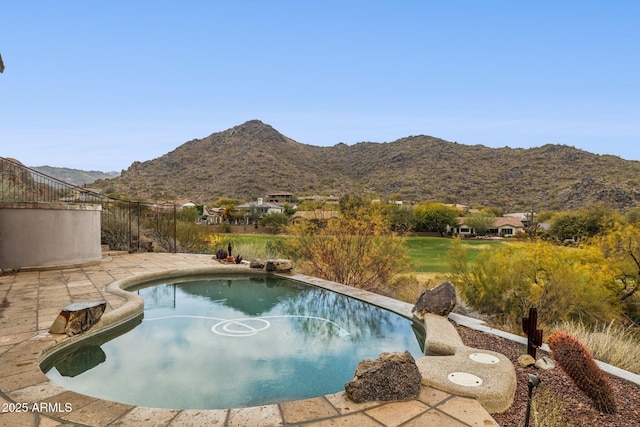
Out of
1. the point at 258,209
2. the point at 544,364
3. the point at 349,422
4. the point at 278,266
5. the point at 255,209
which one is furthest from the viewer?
the point at 258,209

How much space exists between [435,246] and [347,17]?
1847cm

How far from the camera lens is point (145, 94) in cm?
2348

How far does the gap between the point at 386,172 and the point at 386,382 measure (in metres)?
52.5

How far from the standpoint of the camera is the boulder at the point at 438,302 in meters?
5.52

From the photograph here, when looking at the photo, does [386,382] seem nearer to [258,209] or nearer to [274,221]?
[274,221]

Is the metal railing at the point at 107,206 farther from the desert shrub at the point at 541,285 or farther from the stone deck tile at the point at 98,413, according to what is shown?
the desert shrub at the point at 541,285

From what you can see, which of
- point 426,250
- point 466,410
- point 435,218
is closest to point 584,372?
point 466,410

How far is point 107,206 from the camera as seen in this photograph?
12773 millimetres

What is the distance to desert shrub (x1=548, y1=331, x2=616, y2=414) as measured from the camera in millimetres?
2863

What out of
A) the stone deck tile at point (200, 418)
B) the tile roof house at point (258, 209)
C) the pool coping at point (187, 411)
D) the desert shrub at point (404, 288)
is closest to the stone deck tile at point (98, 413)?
the pool coping at point (187, 411)

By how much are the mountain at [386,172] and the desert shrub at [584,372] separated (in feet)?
121

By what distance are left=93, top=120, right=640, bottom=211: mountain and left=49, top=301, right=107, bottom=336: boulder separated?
36.0 metres

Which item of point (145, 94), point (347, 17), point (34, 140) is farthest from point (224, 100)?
point (347, 17)

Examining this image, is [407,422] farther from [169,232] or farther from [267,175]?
[267,175]
